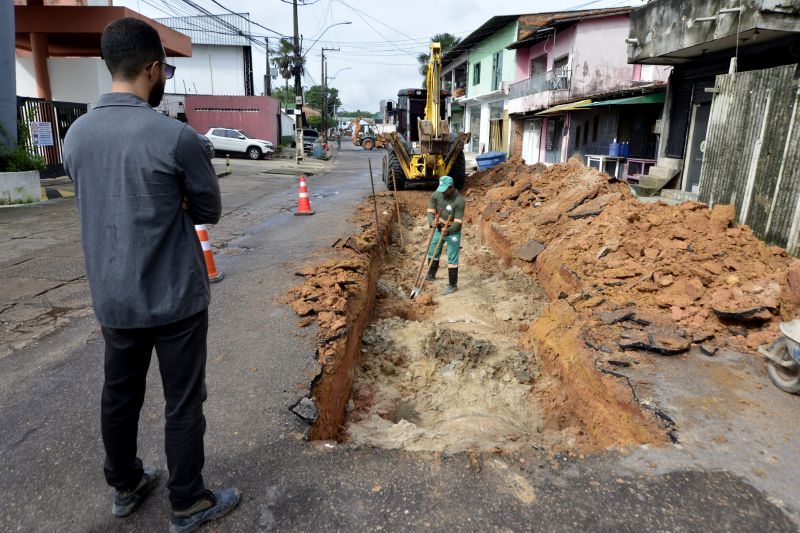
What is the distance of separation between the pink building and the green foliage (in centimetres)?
1602

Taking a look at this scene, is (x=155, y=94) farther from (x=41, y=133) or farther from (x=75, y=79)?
(x=75, y=79)

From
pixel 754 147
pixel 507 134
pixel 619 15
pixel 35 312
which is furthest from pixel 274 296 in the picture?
pixel 507 134

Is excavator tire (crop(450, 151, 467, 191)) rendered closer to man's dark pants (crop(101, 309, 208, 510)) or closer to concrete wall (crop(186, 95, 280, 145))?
man's dark pants (crop(101, 309, 208, 510))

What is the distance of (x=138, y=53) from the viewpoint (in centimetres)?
202

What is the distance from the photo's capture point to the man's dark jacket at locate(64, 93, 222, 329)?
1951 millimetres

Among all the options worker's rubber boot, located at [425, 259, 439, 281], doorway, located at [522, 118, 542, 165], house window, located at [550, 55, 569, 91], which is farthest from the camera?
doorway, located at [522, 118, 542, 165]

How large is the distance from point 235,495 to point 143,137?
5.58 ft

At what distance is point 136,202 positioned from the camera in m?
1.98

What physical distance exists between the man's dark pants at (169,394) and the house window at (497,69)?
31.6m

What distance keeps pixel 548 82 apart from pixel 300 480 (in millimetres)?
23233

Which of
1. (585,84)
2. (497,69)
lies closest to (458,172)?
(585,84)

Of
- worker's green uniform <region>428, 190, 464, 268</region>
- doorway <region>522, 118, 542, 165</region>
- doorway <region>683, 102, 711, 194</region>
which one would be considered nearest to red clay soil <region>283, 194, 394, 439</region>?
worker's green uniform <region>428, 190, 464, 268</region>

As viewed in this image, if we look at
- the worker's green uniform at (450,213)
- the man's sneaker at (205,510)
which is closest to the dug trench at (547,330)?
the worker's green uniform at (450,213)

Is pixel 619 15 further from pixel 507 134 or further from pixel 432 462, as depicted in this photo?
pixel 432 462
